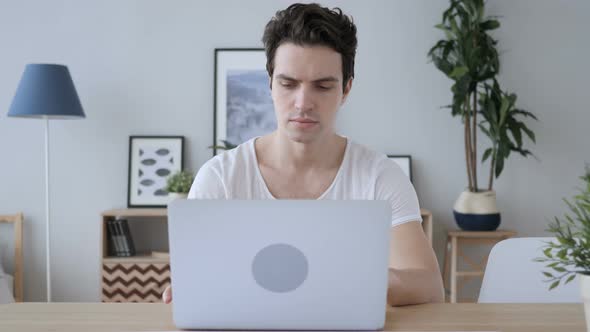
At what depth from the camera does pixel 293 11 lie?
1.56 meters

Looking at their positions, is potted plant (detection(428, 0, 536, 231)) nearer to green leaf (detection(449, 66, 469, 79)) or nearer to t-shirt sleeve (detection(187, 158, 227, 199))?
green leaf (detection(449, 66, 469, 79))

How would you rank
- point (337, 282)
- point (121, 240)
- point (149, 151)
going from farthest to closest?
point (149, 151) < point (121, 240) < point (337, 282)

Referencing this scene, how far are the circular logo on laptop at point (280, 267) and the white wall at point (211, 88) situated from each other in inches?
113

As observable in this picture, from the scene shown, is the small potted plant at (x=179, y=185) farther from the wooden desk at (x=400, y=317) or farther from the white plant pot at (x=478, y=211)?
the wooden desk at (x=400, y=317)

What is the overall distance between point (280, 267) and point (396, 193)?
0.73 meters

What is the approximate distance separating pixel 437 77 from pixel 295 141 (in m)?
2.43

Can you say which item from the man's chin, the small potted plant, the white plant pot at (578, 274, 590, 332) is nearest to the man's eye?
the man's chin

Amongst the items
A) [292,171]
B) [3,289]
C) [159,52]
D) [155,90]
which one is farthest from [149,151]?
[292,171]

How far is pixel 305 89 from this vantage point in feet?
4.81

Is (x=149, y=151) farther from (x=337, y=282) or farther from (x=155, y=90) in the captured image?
(x=337, y=282)

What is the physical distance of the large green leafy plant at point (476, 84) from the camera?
336cm

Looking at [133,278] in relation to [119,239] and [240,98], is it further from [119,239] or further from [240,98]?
[240,98]

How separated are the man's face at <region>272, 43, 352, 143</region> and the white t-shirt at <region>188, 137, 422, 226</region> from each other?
6.7 inches

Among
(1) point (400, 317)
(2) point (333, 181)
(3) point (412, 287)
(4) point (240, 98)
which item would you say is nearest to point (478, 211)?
(4) point (240, 98)
